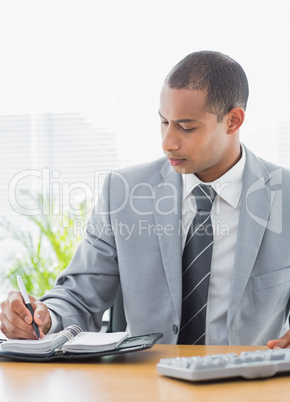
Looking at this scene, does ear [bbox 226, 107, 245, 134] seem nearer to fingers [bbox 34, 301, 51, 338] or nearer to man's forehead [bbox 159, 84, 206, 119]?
man's forehead [bbox 159, 84, 206, 119]

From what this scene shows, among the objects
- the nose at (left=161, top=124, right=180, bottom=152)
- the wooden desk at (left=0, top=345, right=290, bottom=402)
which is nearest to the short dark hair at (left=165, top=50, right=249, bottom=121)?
the nose at (left=161, top=124, right=180, bottom=152)

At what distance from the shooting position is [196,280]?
1676 millimetres

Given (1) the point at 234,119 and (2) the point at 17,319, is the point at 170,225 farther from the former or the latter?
(2) the point at 17,319

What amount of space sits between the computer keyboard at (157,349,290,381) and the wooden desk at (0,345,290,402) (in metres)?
0.01

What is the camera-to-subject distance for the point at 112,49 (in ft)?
11.8

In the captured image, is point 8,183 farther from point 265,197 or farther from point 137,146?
point 265,197

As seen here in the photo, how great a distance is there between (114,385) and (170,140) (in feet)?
2.92

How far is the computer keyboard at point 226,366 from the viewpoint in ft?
3.01

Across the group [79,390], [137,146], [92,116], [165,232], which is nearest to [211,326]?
[165,232]

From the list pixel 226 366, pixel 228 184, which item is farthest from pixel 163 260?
pixel 226 366

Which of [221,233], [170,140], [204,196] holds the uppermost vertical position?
[170,140]

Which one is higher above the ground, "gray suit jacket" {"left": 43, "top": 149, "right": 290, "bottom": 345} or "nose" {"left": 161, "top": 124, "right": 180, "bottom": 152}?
"nose" {"left": 161, "top": 124, "right": 180, "bottom": 152}

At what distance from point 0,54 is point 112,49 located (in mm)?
832

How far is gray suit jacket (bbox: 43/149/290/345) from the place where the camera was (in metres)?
1.66
